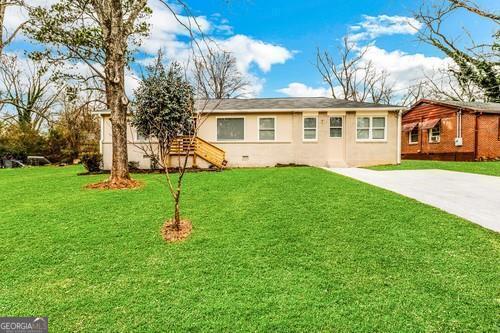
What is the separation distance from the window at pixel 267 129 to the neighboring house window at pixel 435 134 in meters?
12.4

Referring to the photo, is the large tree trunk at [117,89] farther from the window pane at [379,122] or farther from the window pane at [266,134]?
the window pane at [379,122]

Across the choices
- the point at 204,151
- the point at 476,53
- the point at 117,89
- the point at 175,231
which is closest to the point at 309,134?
the point at 204,151

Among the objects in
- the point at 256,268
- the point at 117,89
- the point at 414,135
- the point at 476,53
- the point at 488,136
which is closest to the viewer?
the point at 256,268

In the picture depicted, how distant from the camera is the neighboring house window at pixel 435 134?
757 inches

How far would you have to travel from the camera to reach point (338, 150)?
14.3m

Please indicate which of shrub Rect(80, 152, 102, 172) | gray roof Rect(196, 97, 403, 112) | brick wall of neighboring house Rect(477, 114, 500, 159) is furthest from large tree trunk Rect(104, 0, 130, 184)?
brick wall of neighboring house Rect(477, 114, 500, 159)

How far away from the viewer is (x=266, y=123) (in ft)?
46.9

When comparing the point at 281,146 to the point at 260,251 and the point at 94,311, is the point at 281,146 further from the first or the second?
the point at 94,311

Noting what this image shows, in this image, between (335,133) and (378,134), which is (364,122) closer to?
(378,134)

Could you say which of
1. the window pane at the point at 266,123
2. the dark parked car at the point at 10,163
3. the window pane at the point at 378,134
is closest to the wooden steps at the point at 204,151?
the window pane at the point at 266,123

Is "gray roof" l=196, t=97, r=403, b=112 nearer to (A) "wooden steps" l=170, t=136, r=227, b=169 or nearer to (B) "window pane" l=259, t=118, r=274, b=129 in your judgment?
(B) "window pane" l=259, t=118, r=274, b=129

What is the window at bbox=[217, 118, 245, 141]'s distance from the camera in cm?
1429

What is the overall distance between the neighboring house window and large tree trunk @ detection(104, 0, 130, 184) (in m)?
19.5

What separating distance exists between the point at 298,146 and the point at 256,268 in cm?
1127
